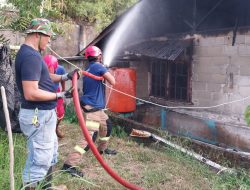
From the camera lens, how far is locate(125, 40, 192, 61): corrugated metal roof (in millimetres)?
6781

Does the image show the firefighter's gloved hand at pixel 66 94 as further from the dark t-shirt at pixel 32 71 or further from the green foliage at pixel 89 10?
the green foliage at pixel 89 10

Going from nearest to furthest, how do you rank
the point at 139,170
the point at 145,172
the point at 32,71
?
the point at 32,71
the point at 145,172
the point at 139,170

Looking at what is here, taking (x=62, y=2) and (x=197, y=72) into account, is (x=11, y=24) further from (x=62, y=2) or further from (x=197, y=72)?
(x=62, y=2)

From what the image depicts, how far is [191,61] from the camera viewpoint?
7309 mm

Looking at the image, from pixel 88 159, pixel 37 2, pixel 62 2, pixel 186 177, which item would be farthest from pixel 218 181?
pixel 62 2

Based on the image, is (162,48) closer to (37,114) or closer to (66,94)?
(66,94)

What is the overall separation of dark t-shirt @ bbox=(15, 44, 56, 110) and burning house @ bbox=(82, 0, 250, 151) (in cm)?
364

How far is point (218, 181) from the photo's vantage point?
14.8 ft

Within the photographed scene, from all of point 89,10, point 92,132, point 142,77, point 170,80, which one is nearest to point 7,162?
point 92,132

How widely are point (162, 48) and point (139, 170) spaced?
3351mm

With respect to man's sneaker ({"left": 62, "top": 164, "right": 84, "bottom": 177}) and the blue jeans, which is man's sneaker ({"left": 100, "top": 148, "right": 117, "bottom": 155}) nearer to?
man's sneaker ({"left": 62, "top": 164, "right": 84, "bottom": 177})

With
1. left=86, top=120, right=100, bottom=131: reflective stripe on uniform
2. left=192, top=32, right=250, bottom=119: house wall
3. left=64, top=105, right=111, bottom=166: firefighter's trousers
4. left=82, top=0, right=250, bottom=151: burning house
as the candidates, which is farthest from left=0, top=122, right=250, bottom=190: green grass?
left=192, top=32, right=250, bottom=119: house wall

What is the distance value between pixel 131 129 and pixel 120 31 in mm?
2754

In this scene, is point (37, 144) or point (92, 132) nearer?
point (37, 144)
